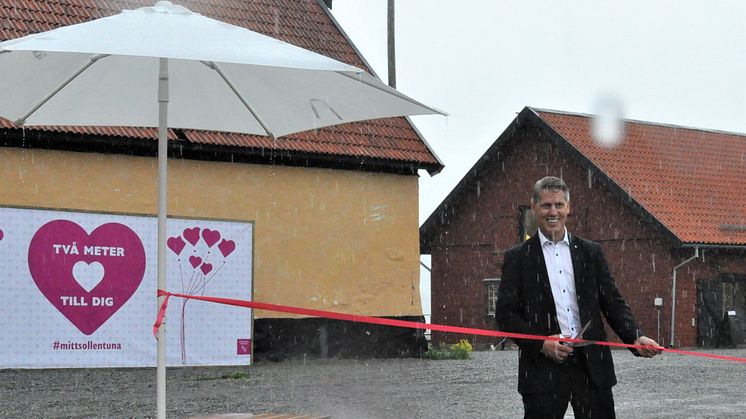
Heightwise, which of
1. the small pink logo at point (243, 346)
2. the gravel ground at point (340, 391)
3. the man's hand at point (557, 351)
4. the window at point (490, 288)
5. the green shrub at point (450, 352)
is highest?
the man's hand at point (557, 351)

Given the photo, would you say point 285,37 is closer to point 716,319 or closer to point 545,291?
point 545,291

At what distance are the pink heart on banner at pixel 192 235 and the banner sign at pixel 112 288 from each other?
0.01m

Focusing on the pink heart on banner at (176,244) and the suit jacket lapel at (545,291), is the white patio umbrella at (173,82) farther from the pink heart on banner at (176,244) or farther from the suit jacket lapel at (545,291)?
the pink heart on banner at (176,244)

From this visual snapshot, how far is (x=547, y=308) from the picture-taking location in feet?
19.1

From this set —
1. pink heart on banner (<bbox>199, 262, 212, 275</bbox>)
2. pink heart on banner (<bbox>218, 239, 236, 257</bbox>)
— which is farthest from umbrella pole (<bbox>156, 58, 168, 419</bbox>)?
pink heart on banner (<bbox>218, 239, 236, 257</bbox>)

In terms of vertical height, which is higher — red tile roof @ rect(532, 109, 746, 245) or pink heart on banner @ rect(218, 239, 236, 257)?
red tile roof @ rect(532, 109, 746, 245)

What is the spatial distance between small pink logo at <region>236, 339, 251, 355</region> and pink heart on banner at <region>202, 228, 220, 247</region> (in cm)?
141

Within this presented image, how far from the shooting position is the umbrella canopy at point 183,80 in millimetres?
5840

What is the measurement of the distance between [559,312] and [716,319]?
26.4 m

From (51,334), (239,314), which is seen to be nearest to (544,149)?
(239,314)

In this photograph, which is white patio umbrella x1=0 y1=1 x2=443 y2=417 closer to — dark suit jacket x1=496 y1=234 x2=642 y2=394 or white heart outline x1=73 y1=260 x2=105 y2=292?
dark suit jacket x1=496 y1=234 x2=642 y2=394

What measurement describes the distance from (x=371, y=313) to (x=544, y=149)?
1668 centimetres

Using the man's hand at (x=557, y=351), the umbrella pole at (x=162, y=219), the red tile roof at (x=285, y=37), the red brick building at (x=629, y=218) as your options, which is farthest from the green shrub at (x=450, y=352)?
the man's hand at (x=557, y=351)

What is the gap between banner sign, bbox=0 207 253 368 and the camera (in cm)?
1502
